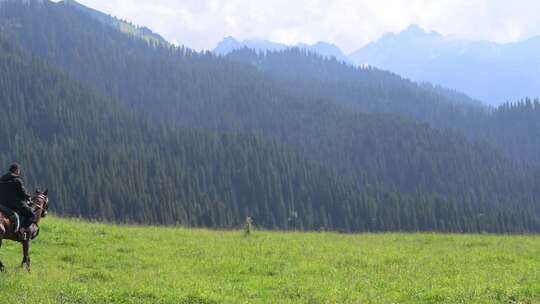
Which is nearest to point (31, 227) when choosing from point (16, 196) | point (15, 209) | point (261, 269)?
point (15, 209)

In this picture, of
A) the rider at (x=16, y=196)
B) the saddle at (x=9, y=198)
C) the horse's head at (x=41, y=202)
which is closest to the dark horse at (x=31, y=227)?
the horse's head at (x=41, y=202)

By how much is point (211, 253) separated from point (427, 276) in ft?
35.6

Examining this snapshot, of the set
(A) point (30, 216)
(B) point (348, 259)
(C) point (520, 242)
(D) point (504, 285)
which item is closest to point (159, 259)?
(A) point (30, 216)

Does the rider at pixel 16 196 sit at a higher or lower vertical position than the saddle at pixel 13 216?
higher

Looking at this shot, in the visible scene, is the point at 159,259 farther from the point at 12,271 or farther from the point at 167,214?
the point at 167,214

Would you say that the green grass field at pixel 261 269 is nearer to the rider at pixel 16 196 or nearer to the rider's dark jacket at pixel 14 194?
the rider at pixel 16 196

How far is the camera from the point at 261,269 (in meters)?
24.2

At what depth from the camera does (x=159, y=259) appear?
26.0 metres

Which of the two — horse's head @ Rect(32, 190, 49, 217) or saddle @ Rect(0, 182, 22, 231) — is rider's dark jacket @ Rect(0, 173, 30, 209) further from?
horse's head @ Rect(32, 190, 49, 217)

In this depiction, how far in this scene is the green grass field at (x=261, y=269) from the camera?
1803 centimetres

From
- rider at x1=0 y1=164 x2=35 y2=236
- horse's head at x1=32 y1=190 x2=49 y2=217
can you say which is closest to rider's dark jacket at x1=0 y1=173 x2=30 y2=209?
rider at x1=0 y1=164 x2=35 y2=236

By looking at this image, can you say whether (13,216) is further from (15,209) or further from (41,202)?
(41,202)

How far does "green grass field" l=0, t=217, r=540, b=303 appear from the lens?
1803 centimetres

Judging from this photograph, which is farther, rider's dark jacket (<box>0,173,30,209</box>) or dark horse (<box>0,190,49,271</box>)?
rider's dark jacket (<box>0,173,30,209</box>)
